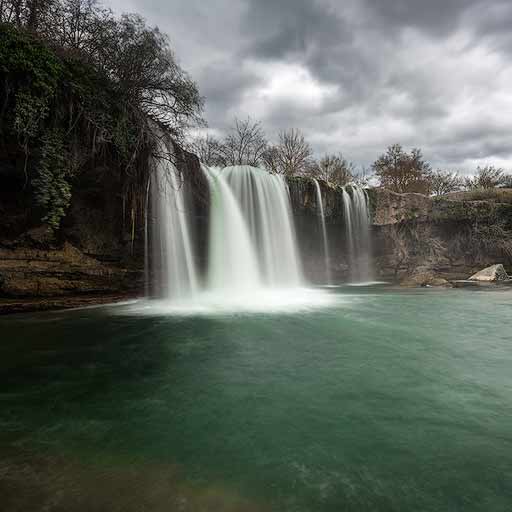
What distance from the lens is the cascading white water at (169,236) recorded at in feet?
30.2

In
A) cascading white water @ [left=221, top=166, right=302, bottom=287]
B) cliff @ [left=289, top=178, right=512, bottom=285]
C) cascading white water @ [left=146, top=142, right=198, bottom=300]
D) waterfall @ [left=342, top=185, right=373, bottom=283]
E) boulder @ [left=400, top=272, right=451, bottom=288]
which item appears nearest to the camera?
cascading white water @ [left=146, top=142, right=198, bottom=300]

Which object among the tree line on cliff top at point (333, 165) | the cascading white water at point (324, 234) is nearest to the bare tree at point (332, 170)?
the tree line on cliff top at point (333, 165)

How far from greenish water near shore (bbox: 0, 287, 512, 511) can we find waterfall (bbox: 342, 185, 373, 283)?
1252 centimetres

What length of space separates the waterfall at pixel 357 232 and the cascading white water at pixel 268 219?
379 cm

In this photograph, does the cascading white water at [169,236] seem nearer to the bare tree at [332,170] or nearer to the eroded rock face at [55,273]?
the eroded rock face at [55,273]

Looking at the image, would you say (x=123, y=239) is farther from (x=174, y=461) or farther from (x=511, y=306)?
(x=511, y=306)

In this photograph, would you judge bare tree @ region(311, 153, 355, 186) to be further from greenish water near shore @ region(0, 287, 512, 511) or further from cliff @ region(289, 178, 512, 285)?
greenish water near shore @ region(0, 287, 512, 511)

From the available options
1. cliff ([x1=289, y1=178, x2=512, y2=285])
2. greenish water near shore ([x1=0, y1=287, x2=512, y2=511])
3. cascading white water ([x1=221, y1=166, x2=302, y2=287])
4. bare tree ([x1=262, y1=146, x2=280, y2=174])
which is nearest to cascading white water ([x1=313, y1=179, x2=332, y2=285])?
cliff ([x1=289, y1=178, x2=512, y2=285])

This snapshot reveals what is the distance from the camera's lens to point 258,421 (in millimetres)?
2545

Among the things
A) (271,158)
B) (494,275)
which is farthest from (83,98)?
(271,158)

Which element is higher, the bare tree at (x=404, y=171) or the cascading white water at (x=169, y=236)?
the bare tree at (x=404, y=171)

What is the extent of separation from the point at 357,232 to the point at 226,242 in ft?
29.8

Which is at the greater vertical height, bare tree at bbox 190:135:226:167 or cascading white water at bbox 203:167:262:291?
bare tree at bbox 190:135:226:167

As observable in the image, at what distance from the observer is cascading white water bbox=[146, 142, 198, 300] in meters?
9.22
